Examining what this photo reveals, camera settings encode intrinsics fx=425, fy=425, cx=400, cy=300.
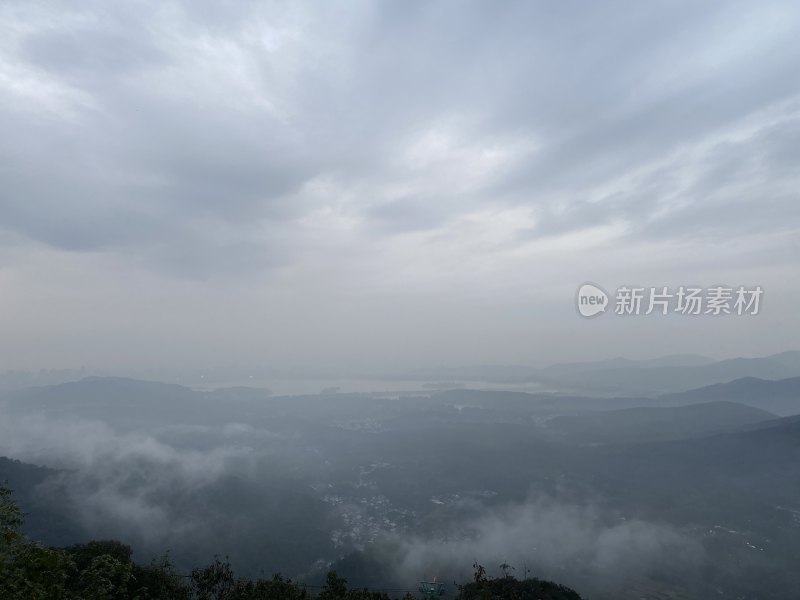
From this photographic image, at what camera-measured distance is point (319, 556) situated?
162m

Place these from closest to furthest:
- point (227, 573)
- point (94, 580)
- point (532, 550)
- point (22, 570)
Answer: point (22, 570), point (94, 580), point (227, 573), point (532, 550)

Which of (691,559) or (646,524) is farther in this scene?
(646,524)

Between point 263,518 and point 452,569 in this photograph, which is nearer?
point 452,569

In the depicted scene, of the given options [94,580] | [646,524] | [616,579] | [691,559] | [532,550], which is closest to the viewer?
[94,580]

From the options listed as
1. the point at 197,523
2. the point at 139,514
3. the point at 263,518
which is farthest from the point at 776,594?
the point at 139,514

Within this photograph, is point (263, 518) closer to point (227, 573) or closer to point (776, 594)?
point (227, 573)

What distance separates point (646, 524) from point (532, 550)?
60.2 m

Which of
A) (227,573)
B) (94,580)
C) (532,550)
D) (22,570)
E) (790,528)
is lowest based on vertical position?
(532,550)

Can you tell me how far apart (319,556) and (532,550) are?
8637 centimetres

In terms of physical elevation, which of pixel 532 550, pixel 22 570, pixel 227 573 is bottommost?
pixel 532 550

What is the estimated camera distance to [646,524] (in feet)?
634

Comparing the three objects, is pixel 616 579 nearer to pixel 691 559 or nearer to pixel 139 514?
pixel 691 559

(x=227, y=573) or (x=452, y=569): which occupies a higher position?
(x=227, y=573)

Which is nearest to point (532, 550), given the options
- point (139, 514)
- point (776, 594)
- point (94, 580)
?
point (776, 594)
